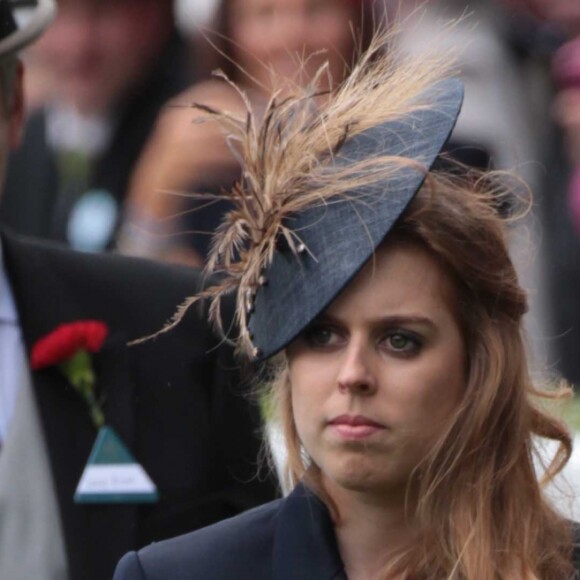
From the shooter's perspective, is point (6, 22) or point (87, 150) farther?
point (87, 150)

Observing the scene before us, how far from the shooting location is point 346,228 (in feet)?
8.67

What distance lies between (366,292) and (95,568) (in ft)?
3.18

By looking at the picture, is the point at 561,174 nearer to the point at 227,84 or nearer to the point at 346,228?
the point at 227,84

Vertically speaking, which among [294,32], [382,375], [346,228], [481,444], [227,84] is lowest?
[481,444]

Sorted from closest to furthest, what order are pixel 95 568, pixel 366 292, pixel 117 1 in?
pixel 366 292 → pixel 95 568 → pixel 117 1

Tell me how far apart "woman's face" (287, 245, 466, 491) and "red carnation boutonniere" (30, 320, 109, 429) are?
87 centimetres

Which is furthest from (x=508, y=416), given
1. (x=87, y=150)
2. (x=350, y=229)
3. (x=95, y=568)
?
(x=87, y=150)

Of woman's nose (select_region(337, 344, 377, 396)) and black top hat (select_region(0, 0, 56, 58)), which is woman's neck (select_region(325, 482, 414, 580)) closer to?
woman's nose (select_region(337, 344, 377, 396))

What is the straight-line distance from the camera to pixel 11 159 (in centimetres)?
547

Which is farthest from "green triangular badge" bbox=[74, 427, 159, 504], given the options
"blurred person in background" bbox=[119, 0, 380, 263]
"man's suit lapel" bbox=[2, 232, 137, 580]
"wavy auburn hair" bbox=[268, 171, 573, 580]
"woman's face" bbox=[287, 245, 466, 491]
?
"blurred person in background" bbox=[119, 0, 380, 263]

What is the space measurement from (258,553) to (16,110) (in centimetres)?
123

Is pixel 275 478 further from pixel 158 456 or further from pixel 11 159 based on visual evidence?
pixel 11 159

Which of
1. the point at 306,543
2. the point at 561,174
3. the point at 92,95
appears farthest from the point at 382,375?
the point at 92,95

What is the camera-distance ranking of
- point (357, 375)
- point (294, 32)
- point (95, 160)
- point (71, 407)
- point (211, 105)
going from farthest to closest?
1. point (95, 160)
2. point (294, 32)
3. point (211, 105)
4. point (71, 407)
5. point (357, 375)
